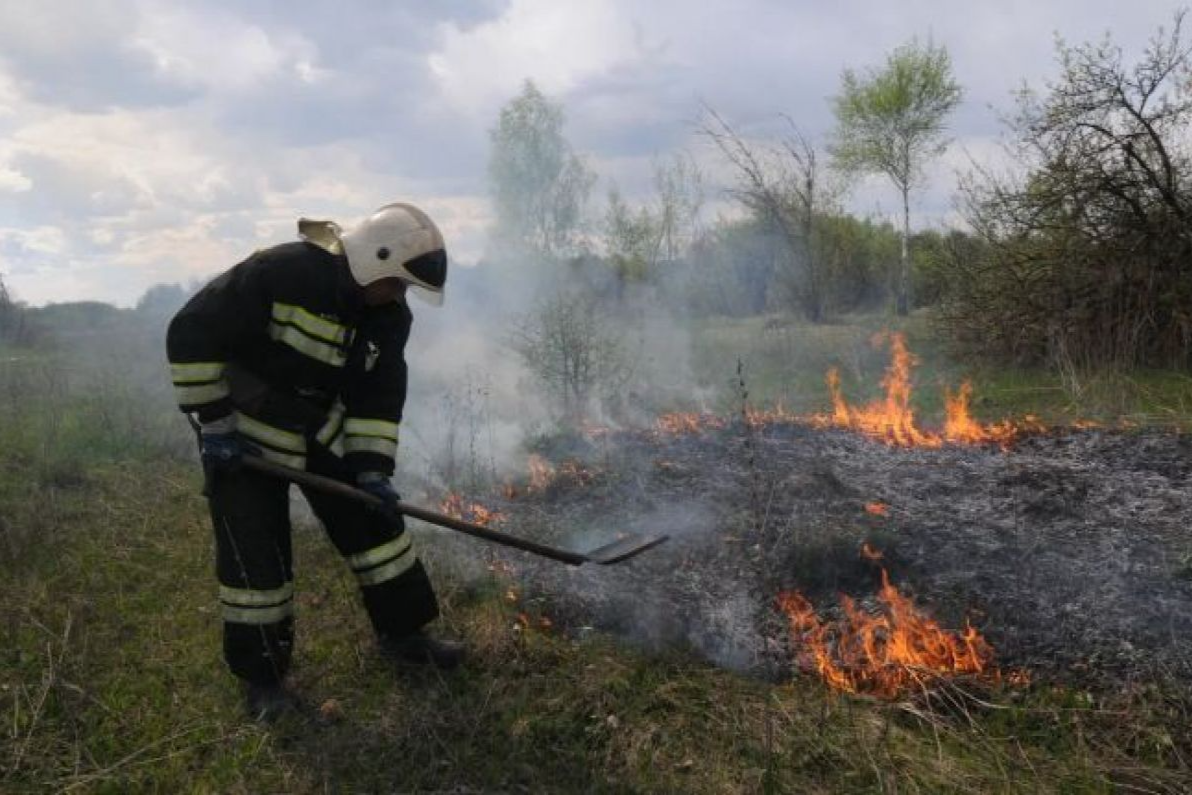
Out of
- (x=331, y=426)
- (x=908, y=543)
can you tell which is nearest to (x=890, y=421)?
(x=908, y=543)

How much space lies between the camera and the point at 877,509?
17.2 feet

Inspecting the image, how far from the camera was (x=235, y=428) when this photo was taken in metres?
3.47

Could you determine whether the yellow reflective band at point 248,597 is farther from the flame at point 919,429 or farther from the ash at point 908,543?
the flame at point 919,429

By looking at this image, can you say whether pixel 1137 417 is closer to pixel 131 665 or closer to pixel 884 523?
pixel 884 523

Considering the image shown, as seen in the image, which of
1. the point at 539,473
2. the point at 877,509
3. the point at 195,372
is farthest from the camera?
the point at 539,473

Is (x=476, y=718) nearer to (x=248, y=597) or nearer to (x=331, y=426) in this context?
(x=248, y=597)

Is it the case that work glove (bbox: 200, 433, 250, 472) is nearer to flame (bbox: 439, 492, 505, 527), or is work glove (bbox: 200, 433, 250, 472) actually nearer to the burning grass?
flame (bbox: 439, 492, 505, 527)

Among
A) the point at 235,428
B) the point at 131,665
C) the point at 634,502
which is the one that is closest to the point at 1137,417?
the point at 634,502

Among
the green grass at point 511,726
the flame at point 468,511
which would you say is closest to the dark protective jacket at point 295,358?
the green grass at point 511,726

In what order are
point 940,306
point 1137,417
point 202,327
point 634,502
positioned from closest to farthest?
1. point 202,327
2. point 634,502
3. point 1137,417
4. point 940,306

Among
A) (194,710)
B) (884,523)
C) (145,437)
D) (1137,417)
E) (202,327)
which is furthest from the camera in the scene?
(145,437)

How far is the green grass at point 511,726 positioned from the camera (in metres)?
3.00

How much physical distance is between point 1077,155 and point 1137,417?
4.53 meters

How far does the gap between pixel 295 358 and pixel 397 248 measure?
649 mm
